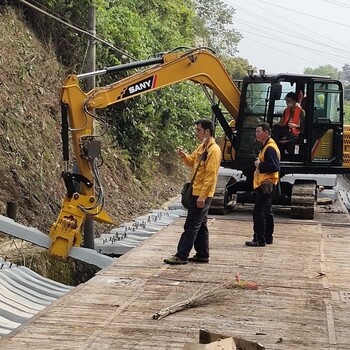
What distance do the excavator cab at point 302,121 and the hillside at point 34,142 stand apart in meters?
3.63

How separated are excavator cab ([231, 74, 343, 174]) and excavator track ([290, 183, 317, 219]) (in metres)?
0.42

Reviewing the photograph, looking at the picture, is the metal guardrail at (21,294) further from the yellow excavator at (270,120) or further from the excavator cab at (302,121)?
the excavator cab at (302,121)

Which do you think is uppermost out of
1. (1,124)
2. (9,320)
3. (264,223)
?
(1,124)

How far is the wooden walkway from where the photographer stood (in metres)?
7.41

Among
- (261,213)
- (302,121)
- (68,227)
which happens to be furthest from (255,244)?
(302,121)

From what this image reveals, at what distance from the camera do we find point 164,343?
7281 mm

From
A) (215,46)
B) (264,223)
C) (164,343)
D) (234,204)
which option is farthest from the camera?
(215,46)

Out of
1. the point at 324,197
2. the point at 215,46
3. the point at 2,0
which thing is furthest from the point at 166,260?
the point at 215,46

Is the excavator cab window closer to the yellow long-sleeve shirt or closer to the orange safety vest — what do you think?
the orange safety vest

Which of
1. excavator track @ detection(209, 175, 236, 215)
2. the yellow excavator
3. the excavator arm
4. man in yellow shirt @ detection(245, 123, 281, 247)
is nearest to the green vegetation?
the yellow excavator

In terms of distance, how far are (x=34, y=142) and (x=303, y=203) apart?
561 centimetres

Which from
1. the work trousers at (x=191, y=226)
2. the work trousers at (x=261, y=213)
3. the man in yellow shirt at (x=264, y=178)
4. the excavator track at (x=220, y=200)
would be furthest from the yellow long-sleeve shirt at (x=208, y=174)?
the excavator track at (x=220, y=200)

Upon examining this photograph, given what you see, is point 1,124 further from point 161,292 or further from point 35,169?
point 161,292

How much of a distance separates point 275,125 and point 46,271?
5.39 m
